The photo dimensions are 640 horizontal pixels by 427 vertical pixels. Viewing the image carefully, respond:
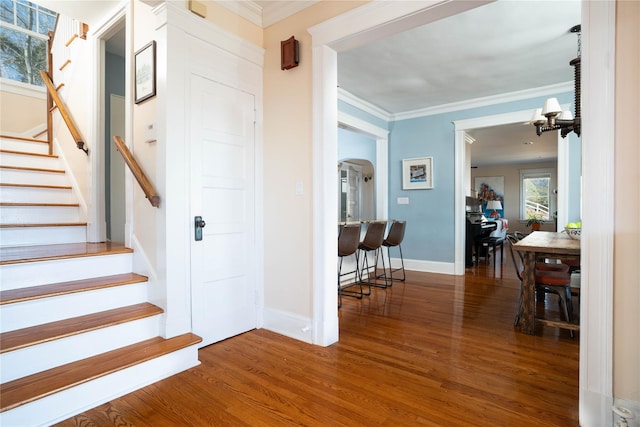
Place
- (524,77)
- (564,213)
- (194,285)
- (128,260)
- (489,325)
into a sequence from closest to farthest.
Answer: (194,285) → (128,260) → (489,325) → (524,77) → (564,213)

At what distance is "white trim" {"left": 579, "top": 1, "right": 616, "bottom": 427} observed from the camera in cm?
148

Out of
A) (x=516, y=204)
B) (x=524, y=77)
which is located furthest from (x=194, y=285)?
(x=516, y=204)

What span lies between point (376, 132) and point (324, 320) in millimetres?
3812

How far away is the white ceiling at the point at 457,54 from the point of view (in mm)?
2682

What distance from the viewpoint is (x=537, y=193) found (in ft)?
36.1

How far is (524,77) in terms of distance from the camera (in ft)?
13.4

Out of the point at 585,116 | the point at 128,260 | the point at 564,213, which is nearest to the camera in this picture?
the point at 585,116

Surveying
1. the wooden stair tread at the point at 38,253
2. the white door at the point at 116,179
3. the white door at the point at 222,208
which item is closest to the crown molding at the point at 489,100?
the white door at the point at 222,208

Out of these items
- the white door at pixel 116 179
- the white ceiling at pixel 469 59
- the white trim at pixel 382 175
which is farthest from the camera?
the white trim at pixel 382 175

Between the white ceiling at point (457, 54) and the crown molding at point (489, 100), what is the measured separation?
29 millimetres

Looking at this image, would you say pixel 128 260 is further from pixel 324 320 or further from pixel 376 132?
pixel 376 132

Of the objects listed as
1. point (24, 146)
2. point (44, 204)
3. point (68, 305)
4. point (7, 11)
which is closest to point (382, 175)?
point (44, 204)

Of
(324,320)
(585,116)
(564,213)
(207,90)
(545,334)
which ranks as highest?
(207,90)

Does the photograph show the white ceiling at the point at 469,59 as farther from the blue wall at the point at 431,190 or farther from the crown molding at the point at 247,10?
the crown molding at the point at 247,10
